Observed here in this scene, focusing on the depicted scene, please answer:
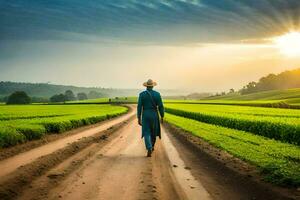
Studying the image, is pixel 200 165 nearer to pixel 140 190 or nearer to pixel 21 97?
pixel 140 190

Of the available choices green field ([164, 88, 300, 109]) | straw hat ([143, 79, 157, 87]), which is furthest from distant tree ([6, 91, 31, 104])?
straw hat ([143, 79, 157, 87])

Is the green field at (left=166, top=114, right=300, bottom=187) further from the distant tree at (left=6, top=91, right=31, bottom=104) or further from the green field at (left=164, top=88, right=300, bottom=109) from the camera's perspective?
the distant tree at (left=6, top=91, right=31, bottom=104)

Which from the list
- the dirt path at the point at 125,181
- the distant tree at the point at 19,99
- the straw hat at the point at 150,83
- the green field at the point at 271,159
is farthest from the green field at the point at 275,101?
the distant tree at the point at 19,99

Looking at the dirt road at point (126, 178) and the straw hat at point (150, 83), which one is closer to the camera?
the dirt road at point (126, 178)

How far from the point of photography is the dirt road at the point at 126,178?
8.77 m

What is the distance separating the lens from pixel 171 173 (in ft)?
37.6

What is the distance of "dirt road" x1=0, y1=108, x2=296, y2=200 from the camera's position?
8772 mm

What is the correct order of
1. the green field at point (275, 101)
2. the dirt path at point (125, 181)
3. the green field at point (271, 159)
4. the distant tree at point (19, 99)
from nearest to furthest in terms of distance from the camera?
the dirt path at point (125, 181) < the green field at point (271, 159) < the green field at point (275, 101) < the distant tree at point (19, 99)

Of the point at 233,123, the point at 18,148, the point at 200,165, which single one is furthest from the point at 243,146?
the point at 233,123

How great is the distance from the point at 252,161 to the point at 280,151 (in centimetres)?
311

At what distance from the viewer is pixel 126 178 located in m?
10.5

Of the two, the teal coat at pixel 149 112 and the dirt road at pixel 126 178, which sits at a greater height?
the teal coat at pixel 149 112

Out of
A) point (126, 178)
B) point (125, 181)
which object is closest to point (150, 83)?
point (126, 178)

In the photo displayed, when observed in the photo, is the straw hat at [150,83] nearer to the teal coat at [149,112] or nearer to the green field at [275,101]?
the teal coat at [149,112]
